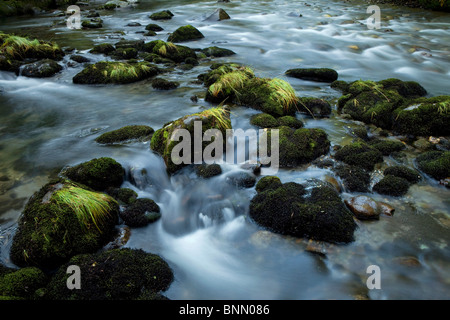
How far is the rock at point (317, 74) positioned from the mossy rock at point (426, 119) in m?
4.21

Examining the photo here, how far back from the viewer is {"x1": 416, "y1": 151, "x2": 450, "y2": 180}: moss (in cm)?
640

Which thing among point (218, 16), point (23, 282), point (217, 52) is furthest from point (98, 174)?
point (218, 16)

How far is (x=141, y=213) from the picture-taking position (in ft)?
19.0

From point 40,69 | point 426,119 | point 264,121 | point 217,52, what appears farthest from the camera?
point 217,52

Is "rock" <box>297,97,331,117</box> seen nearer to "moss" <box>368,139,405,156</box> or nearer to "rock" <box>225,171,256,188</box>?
"moss" <box>368,139,405,156</box>

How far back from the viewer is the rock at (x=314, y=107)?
9.47 meters

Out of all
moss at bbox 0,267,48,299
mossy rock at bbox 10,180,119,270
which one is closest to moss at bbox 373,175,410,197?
mossy rock at bbox 10,180,119,270

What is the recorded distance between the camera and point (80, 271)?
4.34 metres

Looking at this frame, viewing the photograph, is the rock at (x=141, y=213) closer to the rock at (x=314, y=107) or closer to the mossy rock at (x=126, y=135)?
the mossy rock at (x=126, y=135)

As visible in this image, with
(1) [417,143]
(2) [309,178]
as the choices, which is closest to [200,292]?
(2) [309,178]

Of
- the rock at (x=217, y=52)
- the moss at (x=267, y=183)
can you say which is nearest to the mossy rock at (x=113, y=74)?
the rock at (x=217, y=52)

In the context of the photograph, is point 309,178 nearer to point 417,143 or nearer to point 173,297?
point 417,143

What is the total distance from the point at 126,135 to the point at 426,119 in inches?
298

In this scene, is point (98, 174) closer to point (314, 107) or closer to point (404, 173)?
point (404, 173)
